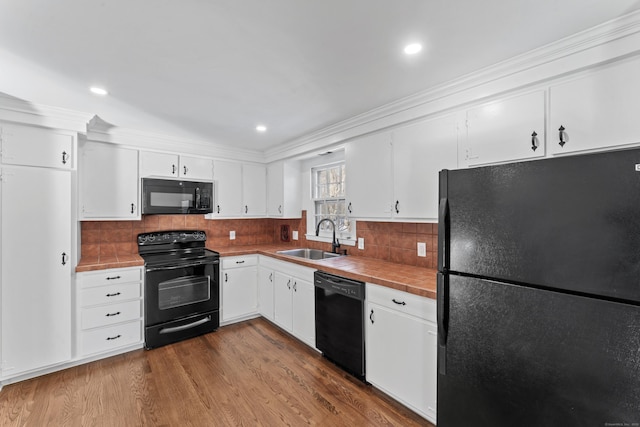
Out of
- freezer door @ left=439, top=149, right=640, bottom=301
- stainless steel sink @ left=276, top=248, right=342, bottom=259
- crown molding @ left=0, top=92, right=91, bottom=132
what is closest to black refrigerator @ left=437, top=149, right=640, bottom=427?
freezer door @ left=439, top=149, right=640, bottom=301

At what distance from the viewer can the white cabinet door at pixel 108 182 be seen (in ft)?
9.79

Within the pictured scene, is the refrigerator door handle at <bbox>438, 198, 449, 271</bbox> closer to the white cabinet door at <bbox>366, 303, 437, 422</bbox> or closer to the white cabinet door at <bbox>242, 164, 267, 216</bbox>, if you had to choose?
the white cabinet door at <bbox>366, 303, 437, 422</bbox>

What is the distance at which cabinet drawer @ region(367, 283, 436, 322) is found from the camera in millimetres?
1860

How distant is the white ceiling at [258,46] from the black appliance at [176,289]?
1644mm

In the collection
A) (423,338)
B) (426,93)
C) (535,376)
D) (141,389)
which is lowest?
(141,389)

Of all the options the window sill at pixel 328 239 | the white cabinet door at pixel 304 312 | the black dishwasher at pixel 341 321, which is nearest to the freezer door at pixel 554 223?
the black dishwasher at pixel 341 321

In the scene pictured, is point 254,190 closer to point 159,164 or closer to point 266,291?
point 159,164

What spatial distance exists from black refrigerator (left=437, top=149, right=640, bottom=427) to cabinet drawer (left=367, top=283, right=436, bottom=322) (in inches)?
14.7

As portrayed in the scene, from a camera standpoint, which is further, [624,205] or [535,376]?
[535,376]

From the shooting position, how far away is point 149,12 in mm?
1323

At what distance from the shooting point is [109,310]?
284 centimetres

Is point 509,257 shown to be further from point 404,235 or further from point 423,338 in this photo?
point 404,235

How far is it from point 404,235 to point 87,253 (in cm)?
347

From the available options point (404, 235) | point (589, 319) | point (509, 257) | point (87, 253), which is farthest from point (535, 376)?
point (87, 253)
